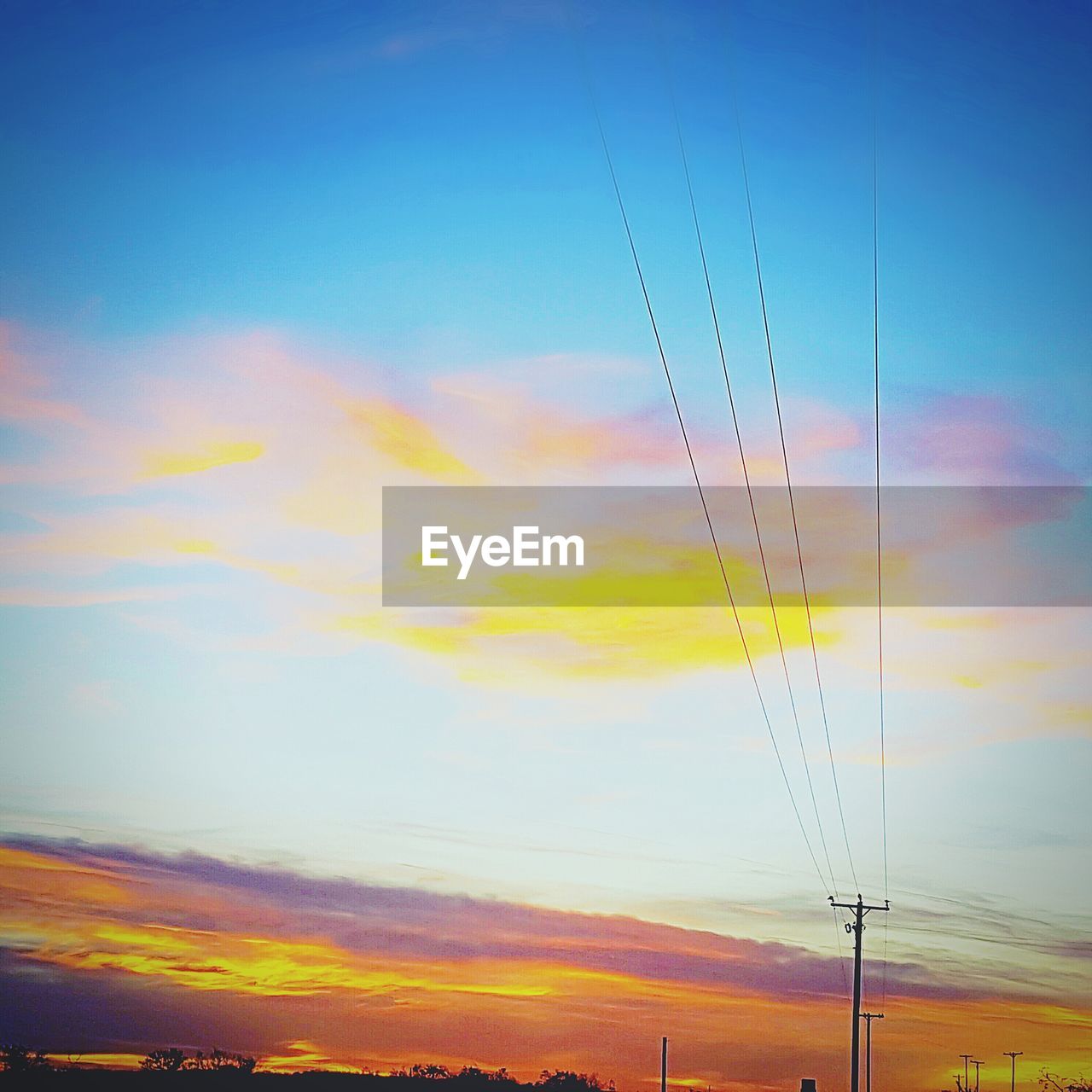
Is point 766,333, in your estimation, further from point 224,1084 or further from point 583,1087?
point 583,1087

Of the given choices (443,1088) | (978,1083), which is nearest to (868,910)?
(443,1088)

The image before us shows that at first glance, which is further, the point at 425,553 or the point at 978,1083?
the point at 978,1083

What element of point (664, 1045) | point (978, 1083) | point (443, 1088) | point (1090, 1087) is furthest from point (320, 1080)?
point (978, 1083)

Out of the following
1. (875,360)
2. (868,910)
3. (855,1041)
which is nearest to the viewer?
(875,360)

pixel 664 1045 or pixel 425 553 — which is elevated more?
pixel 425 553

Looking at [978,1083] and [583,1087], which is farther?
[583,1087]

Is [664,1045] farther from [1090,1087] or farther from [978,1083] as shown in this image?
[978,1083]

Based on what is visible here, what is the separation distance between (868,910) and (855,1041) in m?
8.72

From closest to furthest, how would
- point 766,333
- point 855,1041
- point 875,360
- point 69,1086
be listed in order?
1. point 766,333
2. point 875,360
3. point 855,1041
4. point 69,1086

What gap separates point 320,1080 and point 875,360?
54807mm

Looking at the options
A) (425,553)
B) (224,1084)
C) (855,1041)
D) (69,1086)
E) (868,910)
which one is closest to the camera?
(425,553)

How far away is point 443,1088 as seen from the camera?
249 feet

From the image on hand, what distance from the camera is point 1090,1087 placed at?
67.1 meters

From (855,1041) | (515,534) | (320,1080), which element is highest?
(515,534)
